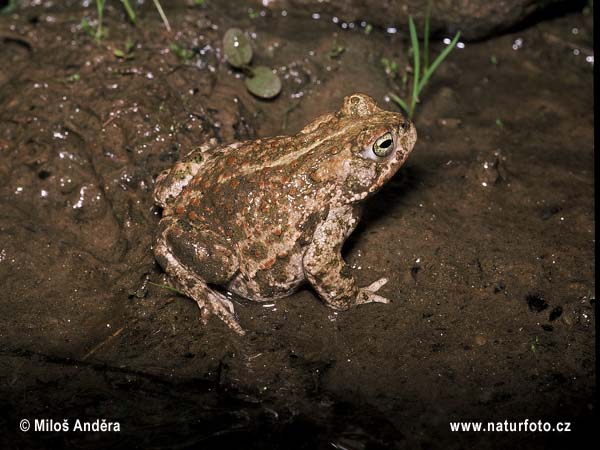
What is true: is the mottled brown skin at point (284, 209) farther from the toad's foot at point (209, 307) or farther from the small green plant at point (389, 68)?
the small green plant at point (389, 68)

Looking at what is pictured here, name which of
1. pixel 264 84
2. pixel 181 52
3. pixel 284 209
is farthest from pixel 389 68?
pixel 284 209

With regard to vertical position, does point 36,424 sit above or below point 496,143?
below

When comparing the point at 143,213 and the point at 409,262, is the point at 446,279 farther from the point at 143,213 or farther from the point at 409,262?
the point at 143,213

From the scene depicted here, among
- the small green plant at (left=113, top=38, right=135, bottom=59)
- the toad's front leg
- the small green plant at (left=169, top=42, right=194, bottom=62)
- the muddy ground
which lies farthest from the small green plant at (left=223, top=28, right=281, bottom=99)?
the toad's front leg

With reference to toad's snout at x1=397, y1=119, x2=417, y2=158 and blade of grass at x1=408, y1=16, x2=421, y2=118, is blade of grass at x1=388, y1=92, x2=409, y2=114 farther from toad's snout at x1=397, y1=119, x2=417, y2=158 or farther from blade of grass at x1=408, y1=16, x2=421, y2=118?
toad's snout at x1=397, y1=119, x2=417, y2=158

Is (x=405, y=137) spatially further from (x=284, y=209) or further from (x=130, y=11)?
(x=130, y=11)

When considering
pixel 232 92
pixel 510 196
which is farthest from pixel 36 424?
pixel 510 196
